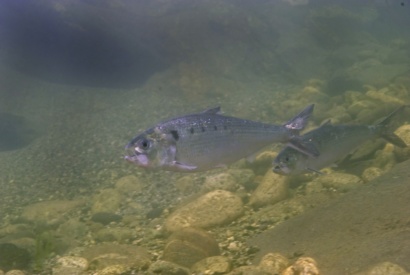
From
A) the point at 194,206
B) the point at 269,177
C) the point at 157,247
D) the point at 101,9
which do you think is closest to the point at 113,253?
the point at 157,247

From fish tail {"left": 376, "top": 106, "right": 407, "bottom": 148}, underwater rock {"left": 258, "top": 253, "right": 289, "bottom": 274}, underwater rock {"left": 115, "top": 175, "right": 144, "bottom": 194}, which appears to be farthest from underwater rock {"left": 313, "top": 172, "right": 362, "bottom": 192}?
underwater rock {"left": 115, "top": 175, "right": 144, "bottom": 194}

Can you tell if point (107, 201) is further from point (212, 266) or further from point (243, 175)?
point (212, 266)

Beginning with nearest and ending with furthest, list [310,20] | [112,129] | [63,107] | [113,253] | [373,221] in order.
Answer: [373,221] < [113,253] < [112,129] < [63,107] < [310,20]

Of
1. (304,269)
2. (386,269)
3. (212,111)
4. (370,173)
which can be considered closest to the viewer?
(386,269)

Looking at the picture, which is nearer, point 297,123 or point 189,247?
point 297,123

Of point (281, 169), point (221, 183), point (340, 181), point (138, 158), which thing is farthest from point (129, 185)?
point (138, 158)

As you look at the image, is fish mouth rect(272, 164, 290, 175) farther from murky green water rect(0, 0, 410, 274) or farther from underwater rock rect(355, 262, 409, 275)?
underwater rock rect(355, 262, 409, 275)

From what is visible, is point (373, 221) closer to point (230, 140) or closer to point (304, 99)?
point (230, 140)
